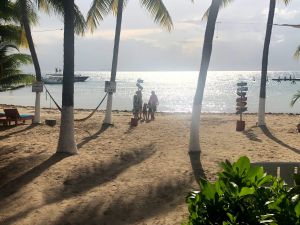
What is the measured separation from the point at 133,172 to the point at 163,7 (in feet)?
24.9

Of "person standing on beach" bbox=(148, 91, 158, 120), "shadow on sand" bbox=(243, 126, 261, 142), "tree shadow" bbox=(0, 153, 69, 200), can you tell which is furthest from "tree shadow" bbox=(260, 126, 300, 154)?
"tree shadow" bbox=(0, 153, 69, 200)

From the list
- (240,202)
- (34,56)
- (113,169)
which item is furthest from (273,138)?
(240,202)

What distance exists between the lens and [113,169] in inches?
427

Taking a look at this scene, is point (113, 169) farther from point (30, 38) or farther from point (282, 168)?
point (30, 38)

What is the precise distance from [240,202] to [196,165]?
797 centimetres

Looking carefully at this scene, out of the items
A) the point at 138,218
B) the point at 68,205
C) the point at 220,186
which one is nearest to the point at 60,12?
the point at 68,205

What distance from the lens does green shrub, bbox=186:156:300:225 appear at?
3.13 m

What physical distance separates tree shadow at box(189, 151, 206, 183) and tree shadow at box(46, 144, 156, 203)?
128 centimetres

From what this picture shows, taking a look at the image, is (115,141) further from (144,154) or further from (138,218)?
(138,218)

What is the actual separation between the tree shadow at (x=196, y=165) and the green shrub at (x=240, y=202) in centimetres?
651

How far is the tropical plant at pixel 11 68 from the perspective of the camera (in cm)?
1702

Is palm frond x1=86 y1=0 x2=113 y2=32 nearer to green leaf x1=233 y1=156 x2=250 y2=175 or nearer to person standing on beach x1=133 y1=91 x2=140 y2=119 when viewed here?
person standing on beach x1=133 y1=91 x2=140 y2=119

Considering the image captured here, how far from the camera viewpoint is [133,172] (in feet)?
34.7

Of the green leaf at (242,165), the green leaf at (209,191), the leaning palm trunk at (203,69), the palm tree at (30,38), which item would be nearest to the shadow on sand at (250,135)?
the leaning palm trunk at (203,69)
